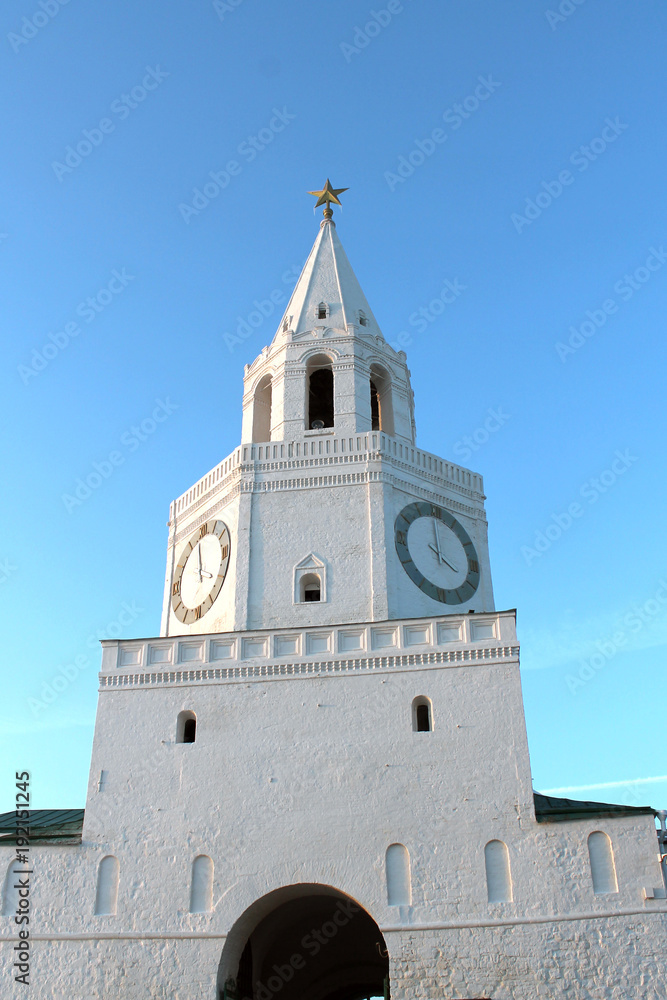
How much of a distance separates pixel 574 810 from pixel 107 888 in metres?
9.69

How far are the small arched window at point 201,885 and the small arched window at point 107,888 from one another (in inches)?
62.4

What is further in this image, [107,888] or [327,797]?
[327,797]

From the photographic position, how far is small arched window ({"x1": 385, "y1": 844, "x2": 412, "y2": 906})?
17.9 metres

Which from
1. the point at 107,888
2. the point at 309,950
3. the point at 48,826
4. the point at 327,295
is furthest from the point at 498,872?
the point at 327,295

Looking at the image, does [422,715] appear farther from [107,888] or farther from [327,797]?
[107,888]

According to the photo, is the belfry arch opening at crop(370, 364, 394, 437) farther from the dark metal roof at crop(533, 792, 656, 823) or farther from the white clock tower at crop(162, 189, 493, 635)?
the dark metal roof at crop(533, 792, 656, 823)

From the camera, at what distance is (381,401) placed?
2720 cm

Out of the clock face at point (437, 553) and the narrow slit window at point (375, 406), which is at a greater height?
the narrow slit window at point (375, 406)

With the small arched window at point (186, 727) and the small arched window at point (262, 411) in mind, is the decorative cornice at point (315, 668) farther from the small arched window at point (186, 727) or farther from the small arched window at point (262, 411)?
the small arched window at point (262, 411)

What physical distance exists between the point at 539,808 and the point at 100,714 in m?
9.82

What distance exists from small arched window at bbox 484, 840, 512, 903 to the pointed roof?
49.7 ft

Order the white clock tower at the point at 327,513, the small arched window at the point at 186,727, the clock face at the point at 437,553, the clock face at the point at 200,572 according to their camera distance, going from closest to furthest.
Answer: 1. the small arched window at the point at 186,727
2. the white clock tower at the point at 327,513
3. the clock face at the point at 437,553
4. the clock face at the point at 200,572

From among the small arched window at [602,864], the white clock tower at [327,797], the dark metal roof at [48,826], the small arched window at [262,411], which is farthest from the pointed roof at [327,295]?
the small arched window at [602,864]

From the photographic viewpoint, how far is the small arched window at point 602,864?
57.4 feet
